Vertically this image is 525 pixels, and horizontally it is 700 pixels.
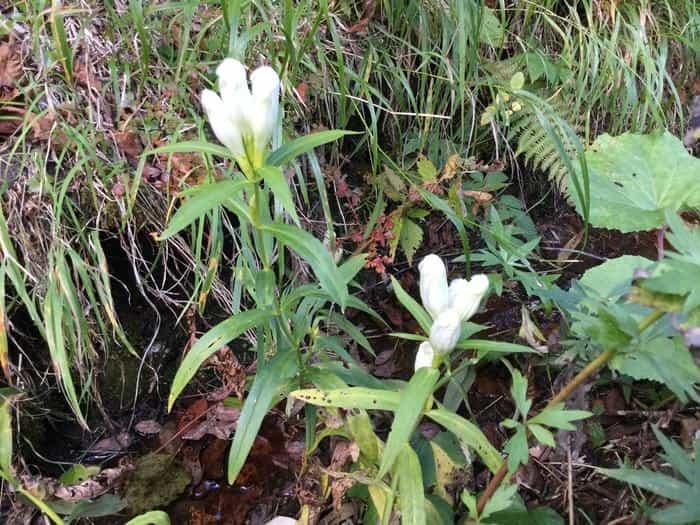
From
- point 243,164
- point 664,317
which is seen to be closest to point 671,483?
point 664,317

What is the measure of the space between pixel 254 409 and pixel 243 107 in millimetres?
528

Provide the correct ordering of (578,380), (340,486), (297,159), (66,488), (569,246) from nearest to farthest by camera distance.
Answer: (578,380)
(340,486)
(66,488)
(297,159)
(569,246)

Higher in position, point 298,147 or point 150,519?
point 298,147

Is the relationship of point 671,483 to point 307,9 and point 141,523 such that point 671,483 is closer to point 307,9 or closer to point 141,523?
point 141,523

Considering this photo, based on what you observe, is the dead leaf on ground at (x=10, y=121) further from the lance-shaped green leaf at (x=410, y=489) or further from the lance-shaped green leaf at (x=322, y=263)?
the lance-shaped green leaf at (x=410, y=489)

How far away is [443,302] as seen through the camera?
1056 mm

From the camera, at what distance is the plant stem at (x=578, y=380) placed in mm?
823

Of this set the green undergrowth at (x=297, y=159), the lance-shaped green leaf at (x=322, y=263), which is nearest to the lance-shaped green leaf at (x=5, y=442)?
the green undergrowth at (x=297, y=159)

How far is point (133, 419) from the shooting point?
1.69 m

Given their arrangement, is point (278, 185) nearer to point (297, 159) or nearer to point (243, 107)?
point (243, 107)

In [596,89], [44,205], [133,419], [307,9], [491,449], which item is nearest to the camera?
[491,449]

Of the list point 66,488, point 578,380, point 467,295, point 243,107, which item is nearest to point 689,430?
point 578,380

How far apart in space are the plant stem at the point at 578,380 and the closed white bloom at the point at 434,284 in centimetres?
23

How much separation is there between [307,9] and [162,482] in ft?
4.33
